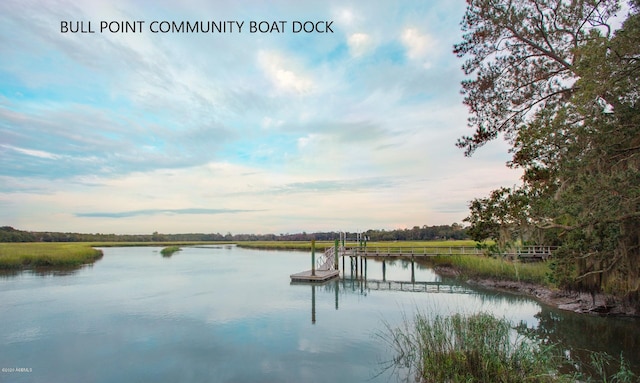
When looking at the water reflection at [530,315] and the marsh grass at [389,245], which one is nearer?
the water reflection at [530,315]

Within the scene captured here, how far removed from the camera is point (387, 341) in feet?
43.2

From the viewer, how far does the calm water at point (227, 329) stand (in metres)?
10.7

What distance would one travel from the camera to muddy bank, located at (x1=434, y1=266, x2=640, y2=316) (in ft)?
53.7

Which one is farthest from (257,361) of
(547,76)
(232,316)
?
(547,76)

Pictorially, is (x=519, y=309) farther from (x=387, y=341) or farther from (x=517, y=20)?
(x=517, y=20)

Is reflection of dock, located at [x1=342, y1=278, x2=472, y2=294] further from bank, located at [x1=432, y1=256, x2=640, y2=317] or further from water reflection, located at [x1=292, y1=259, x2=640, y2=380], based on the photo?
bank, located at [x1=432, y1=256, x2=640, y2=317]

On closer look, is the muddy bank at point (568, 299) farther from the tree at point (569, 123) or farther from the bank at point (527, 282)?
the tree at point (569, 123)

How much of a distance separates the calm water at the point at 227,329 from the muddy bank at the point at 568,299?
1068 millimetres

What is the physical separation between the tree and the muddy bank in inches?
188

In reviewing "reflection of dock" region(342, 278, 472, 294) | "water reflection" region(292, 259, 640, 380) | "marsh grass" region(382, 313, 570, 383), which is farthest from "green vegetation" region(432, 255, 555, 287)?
"marsh grass" region(382, 313, 570, 383)

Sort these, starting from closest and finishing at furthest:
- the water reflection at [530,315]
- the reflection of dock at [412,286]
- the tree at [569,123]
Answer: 1. the tree at [569,123]
2. the water reflection at [530,315]
3. the reflection of dock at [412,286]

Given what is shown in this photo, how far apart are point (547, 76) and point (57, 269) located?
40.9m

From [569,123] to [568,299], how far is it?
14.9 metres

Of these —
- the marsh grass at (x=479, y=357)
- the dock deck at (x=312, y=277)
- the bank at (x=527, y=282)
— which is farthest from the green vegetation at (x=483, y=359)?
the dock deck at (x=312, y=277)
